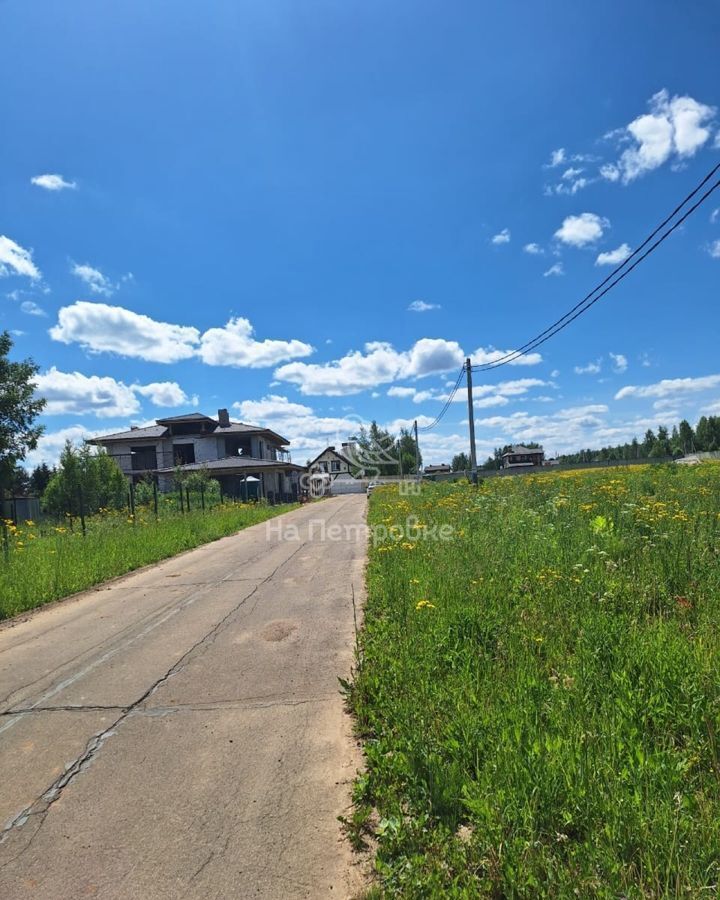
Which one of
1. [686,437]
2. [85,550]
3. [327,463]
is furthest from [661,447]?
[85,550]

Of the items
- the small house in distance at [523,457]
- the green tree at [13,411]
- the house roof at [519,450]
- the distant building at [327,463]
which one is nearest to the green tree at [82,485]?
the green tree at [13,411]

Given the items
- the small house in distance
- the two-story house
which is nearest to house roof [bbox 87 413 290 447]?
the two-story house

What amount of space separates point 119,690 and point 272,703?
A: 5.15 ft

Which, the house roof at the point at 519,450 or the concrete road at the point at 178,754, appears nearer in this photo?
the concrete road at the point at 178,754

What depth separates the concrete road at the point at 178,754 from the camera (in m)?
2.54

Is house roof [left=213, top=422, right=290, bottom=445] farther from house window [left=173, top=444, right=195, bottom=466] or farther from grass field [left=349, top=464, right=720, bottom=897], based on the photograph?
grass field [left=349, top=464, right=720, bottom=897]

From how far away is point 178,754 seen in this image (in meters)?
3.60

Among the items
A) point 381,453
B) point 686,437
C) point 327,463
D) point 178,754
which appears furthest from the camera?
point 686,437

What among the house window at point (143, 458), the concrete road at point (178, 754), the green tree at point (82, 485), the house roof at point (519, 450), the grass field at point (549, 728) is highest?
the house roof at point (519, 450)

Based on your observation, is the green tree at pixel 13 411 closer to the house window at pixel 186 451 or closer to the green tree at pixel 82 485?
the green tree at pixel 82 485

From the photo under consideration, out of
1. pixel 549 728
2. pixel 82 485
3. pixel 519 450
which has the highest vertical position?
pixel 519 450

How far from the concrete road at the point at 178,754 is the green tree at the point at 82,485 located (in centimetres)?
2060

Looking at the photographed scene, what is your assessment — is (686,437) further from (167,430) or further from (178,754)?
(178,754)

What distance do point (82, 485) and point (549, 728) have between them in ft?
82.9
